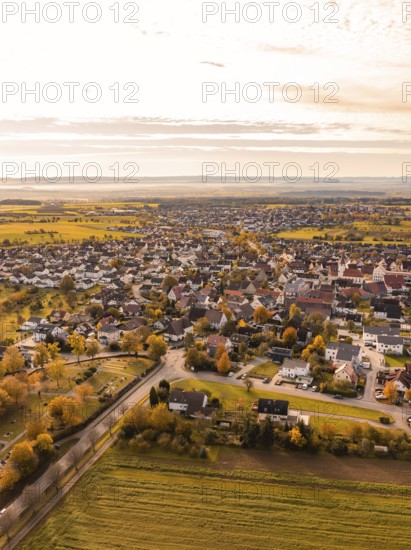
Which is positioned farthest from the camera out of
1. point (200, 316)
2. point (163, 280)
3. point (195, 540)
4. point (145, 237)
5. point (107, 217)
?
point (107, 217)

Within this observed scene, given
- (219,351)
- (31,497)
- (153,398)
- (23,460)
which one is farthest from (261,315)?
(31,497)

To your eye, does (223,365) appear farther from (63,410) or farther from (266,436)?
(63,410)

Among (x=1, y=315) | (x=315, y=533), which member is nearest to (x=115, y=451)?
(x=315, y=533)

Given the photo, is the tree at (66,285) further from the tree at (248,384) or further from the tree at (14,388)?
the tree at (248,384)

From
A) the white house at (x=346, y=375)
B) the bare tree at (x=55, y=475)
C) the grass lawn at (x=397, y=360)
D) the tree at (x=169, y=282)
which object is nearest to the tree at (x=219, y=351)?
the white house at (x=346, y=375)

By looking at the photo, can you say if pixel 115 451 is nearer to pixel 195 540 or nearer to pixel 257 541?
pixel 195 540

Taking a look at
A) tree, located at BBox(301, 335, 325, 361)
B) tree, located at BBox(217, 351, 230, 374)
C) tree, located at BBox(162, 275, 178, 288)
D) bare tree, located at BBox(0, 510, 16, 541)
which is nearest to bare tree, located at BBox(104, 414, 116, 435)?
bare tree, located at BBox(0, 510, 16, 541)
